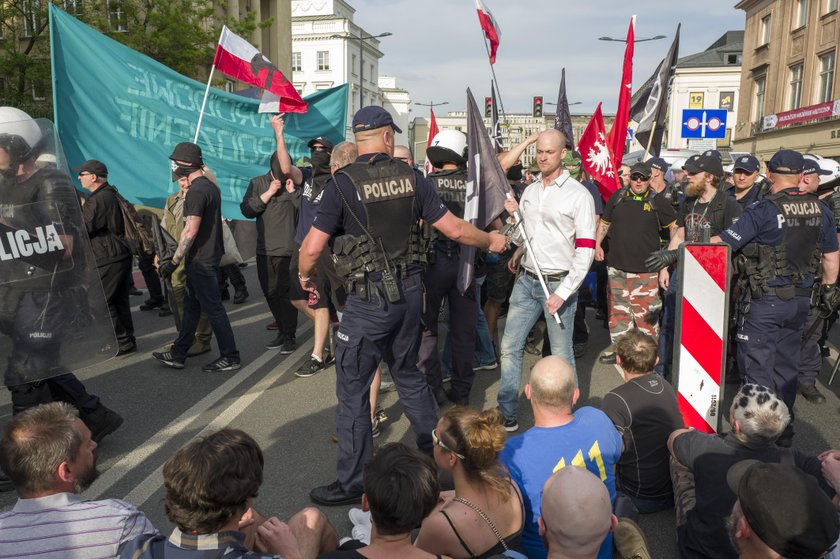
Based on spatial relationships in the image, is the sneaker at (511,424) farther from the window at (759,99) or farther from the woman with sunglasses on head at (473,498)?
the window at (759,99)

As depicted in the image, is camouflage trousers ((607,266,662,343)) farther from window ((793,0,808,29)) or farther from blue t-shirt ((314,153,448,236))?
window ((793,0,808,29))

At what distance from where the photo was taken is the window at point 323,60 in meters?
73.5

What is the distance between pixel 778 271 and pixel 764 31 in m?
40.8

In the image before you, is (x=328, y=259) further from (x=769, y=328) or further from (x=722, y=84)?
(x=722, y=84)

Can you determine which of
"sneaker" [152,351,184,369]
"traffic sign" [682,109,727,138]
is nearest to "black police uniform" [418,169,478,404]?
"sneaker" [152,351,184,369]

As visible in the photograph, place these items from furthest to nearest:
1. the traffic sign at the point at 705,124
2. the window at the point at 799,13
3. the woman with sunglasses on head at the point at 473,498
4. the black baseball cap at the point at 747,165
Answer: the window at the point at 799,13 < the traffic sign at the point at 705,124 < the black baseball cap at the point at 747,165 < the woman with sunglasses on head at the point at 473,498

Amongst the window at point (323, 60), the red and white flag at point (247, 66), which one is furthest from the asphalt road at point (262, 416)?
the window at point (323, 60)

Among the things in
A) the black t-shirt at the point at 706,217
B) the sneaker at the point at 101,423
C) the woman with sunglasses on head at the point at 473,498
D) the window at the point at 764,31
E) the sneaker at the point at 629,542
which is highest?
the window at the point at 764,31

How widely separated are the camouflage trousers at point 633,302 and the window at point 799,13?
35.0 m

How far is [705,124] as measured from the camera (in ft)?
43.9

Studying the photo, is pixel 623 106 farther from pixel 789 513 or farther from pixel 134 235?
pixel 789 513

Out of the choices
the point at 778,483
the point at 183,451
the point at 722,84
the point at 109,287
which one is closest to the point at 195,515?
the point at 183,451

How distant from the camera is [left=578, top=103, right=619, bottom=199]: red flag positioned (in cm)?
745

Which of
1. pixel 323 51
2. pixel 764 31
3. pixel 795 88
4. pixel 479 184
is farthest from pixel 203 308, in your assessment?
pixel 323 51
